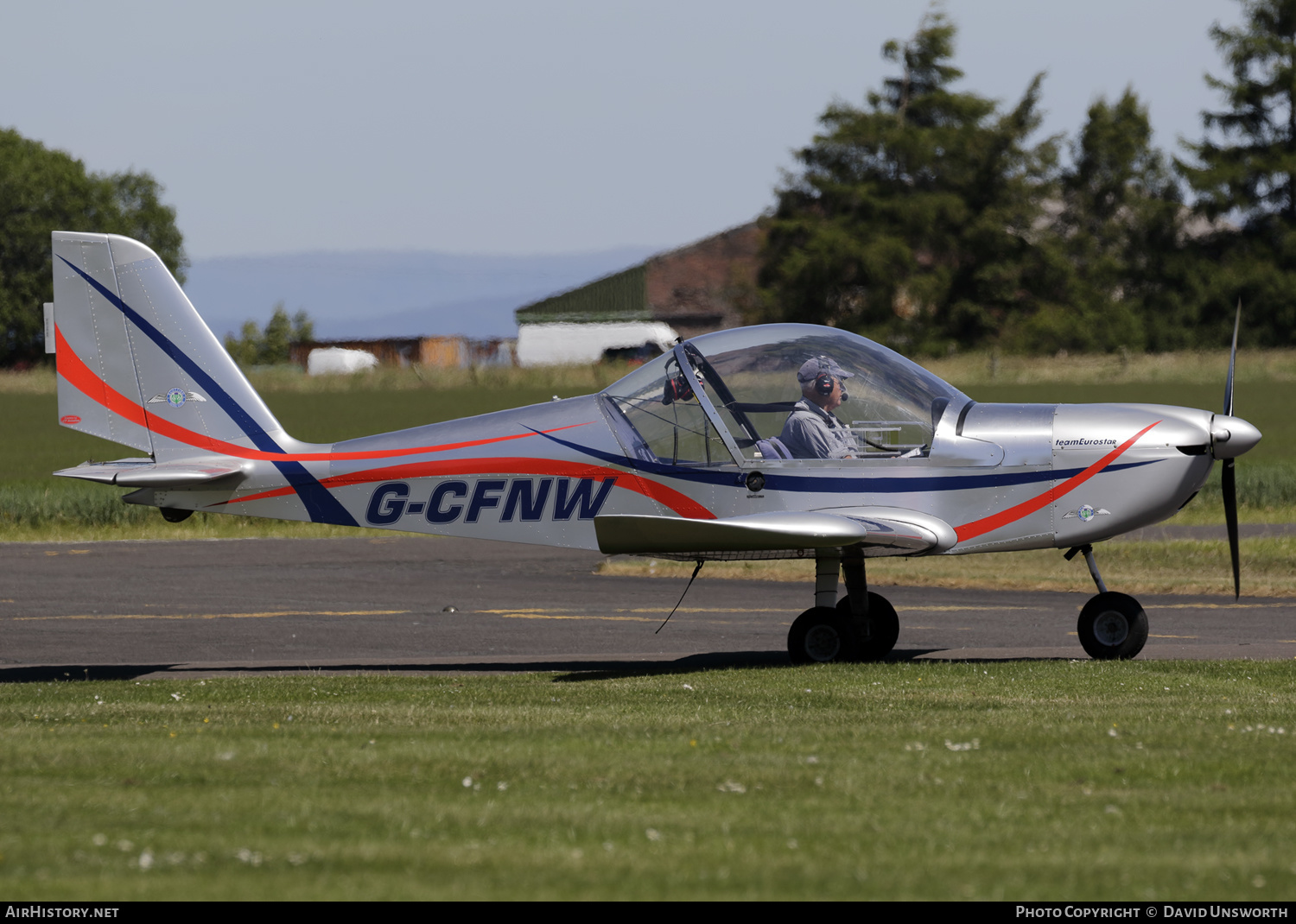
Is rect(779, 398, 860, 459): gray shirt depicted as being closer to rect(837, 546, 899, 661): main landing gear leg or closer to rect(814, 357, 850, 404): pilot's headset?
rect(814, 357, 850, 404): pilot's headset

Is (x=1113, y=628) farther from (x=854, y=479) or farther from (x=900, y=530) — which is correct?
(x=854, y=479)

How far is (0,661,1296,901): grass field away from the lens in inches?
199

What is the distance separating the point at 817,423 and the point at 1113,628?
272 cm

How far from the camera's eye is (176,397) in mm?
12625

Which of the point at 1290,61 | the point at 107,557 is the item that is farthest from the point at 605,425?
the point at 1290,61

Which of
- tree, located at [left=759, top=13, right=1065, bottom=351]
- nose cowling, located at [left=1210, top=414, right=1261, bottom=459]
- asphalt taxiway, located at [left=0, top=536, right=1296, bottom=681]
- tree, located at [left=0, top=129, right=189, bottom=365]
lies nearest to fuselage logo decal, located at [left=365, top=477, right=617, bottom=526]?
asphalt taxiway, located at [left=0, top=536, right=1296, bottom=681]

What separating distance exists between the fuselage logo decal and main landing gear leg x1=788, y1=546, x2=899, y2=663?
181cm

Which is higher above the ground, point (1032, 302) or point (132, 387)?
point (1032, 302)

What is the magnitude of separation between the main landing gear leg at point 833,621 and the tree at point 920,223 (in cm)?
6176

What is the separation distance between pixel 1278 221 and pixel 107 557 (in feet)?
218

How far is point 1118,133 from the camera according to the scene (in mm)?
85312

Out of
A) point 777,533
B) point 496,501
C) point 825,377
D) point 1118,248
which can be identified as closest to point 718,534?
point 777,533
